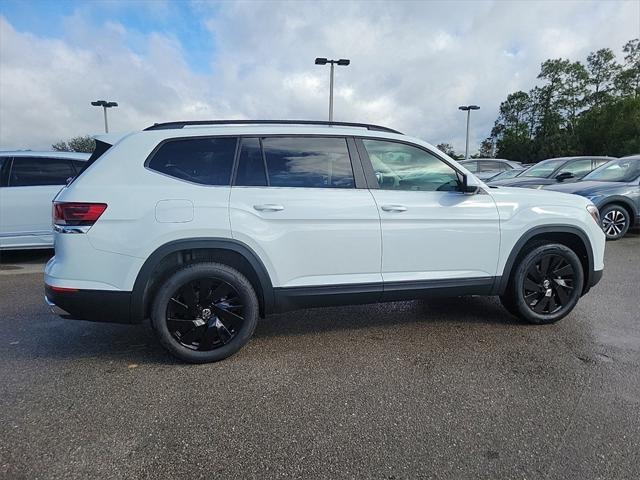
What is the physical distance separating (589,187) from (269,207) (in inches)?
297

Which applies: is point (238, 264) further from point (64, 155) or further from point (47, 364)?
point (64, 155)

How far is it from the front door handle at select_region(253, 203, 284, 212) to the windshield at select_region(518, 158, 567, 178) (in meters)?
10.2

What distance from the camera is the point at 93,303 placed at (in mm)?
2967

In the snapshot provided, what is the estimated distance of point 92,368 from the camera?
3148mm

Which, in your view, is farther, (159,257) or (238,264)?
(238,264)

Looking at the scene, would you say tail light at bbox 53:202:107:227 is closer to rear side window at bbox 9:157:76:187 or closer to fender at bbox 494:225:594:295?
fender at bbox 494:225:594:295

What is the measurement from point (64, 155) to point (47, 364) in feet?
15.3

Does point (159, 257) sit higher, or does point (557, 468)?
point (159, 257)

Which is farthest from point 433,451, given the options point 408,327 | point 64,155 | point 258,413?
point 64,155

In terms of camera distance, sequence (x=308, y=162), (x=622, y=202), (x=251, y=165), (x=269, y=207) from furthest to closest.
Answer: (x=622, y=202) → (x=308, y=162) → (x=251, y=165) → (x=269, y=207)

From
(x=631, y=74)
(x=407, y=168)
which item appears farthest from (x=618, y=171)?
(x=631, y=74)

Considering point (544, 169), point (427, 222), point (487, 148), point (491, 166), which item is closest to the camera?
point (427, 222)

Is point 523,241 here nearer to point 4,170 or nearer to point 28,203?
point 28,203

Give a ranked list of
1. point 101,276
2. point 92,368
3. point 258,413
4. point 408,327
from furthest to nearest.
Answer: point 408,327
point 92,368
point 101,276
point 258,413
